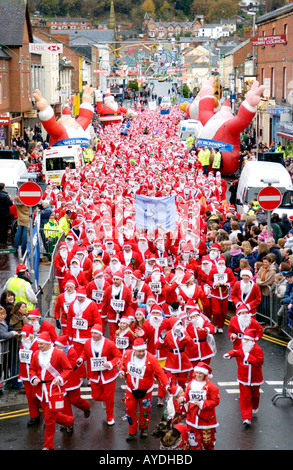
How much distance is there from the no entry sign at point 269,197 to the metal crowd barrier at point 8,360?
600cm

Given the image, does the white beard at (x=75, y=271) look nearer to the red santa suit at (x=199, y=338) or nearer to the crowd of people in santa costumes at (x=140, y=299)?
the crowd of people in santa costumes at (x=140, y=299)

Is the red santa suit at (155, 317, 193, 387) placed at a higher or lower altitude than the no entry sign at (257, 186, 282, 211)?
lower

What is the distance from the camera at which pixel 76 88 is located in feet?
248

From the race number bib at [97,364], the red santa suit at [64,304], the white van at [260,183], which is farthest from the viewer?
the white van at [260,183]

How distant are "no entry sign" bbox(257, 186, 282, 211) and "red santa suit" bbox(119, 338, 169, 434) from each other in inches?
253

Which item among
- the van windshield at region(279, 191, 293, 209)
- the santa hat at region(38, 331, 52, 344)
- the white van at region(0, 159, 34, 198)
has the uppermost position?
the white van at region(0, 159, 34, 198)

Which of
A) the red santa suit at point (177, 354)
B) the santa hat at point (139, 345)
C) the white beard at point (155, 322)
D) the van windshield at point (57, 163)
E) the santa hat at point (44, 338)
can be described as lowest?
the red santa suit at point (177, 354)

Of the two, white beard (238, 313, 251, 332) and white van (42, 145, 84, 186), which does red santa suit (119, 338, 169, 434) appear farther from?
white van (42, 145, 84, 186)

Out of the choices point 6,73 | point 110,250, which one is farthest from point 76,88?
point 110,250

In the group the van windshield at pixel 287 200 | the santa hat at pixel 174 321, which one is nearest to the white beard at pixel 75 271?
the santa hat at pixel 174 321

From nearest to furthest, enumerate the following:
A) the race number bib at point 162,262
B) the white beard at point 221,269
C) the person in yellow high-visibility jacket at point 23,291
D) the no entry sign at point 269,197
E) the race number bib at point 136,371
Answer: the race number bib at point 136,371, the person in yellow high-visibility jacket at point 23,291, the white beard at point 221,269, the no entry sign at point 269,197, the race number bib at point 162,262

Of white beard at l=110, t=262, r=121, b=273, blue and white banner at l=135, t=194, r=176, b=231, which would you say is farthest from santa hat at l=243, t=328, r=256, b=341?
blue and white banner at l=135, t=194, r=176, b=231

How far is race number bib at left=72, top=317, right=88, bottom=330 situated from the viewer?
441 inches

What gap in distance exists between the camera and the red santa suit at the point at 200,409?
839cm
